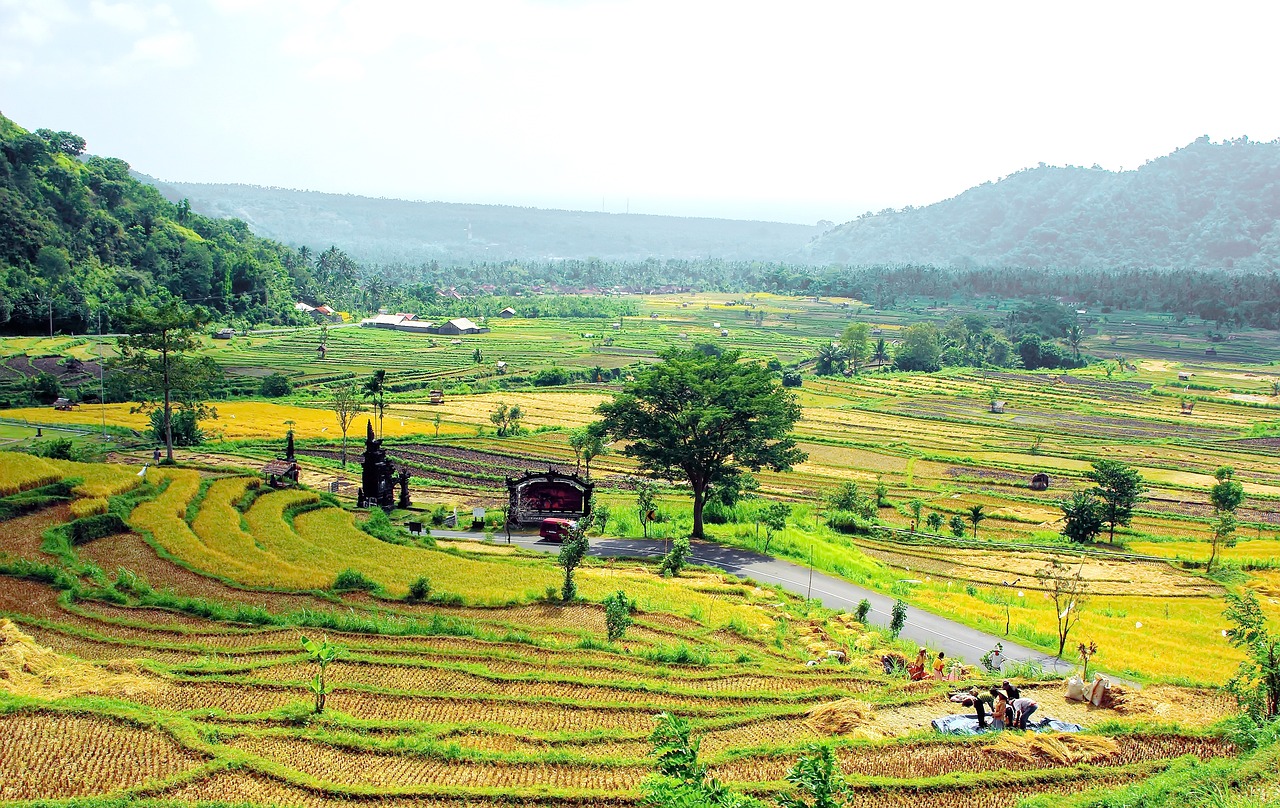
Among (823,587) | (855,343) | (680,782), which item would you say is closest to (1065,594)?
(823,587)

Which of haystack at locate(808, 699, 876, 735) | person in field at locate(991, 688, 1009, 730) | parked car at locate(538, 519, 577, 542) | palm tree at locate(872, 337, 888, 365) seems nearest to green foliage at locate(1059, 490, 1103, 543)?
parked car at locate(538, 519, 577, 542)

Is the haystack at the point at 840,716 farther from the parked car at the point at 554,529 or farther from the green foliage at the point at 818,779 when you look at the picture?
the parked car at the point at 554,529

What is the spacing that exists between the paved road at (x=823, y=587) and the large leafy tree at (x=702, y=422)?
3021mm

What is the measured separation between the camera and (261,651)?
66.6ft

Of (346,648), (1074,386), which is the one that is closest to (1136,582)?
(346,648)

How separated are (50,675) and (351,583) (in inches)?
320

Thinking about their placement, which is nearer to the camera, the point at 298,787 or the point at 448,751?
the point at 298,787

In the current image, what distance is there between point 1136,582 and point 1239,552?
7994 mm

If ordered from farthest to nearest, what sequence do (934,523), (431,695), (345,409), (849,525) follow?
(345,409), (934,523), (849,525), (431,695)

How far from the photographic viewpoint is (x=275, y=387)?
2825 inches

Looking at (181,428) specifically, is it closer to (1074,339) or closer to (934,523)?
(934,523)

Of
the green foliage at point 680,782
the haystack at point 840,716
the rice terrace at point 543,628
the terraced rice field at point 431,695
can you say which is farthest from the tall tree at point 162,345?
the green foliage at point 680,782

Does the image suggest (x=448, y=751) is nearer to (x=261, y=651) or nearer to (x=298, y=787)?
(x=298, y=787)

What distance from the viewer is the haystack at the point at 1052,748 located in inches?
634
